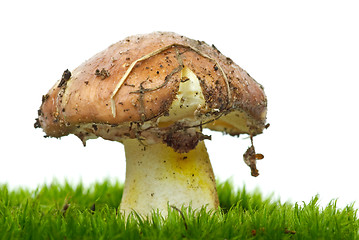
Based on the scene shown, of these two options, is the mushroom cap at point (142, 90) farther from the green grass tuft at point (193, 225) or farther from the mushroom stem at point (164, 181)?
the green grass tuft at point (193, 225)

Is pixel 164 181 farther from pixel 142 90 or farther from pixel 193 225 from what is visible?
pixel 142 90

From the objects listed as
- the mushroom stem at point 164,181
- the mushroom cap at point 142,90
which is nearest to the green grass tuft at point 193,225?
the mushroom stem at point 164,181

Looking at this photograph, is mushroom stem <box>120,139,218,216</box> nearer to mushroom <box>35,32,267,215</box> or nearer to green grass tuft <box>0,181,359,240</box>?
mushroom <box>35,32,267,215</box>

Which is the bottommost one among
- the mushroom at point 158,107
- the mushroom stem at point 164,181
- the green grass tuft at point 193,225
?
the green grass tuft at point 193,225

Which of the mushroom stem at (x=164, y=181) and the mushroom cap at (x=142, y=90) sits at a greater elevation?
the mushroom cap at (x=142, y=90)

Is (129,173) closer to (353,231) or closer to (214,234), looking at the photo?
(214,234)

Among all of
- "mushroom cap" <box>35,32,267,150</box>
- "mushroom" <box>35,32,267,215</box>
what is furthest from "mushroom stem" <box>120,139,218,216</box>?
"mushroom cap" <box>35,32,267,150</box>

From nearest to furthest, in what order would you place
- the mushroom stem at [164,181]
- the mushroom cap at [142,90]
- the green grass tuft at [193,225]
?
the green grass tuft at [193,225]
the mushroom cap at [142,90]
the mushroom stem at [164,181]

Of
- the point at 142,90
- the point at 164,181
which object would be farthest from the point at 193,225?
the point at 142,90
